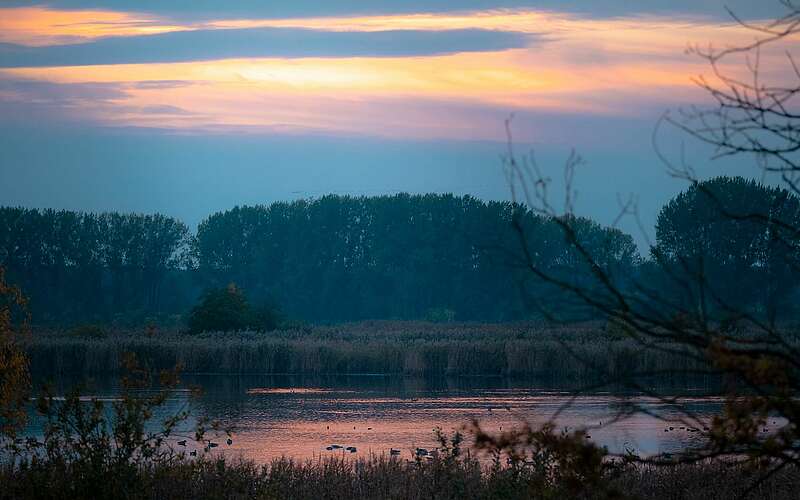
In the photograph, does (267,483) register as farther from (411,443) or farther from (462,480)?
(411,443)

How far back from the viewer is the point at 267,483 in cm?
1159

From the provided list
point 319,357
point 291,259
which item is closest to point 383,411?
point 319,357

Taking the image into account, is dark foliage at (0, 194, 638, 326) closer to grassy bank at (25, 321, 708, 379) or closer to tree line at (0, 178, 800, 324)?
tree line at (0, 178, 800, 324)

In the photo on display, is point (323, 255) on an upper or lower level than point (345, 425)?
upper

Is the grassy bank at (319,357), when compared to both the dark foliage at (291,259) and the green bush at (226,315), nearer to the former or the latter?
the green bush at (226,315)

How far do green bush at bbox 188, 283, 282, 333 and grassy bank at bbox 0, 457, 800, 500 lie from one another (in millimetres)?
34253

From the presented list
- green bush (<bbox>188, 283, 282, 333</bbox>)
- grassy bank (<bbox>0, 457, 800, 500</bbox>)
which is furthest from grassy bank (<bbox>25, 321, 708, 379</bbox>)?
grassy bank (<bbox>0, 457, 800, 500</bbox>)

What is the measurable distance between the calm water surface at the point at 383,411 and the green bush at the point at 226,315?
11.4m

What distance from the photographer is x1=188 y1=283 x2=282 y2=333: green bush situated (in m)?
47.2

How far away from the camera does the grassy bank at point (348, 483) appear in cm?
1071

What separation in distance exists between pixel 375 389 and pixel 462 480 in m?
20.6

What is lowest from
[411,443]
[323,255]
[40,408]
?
[411,443]

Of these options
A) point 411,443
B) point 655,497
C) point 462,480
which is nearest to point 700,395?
point 462,480

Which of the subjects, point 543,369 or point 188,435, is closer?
point 188,435
